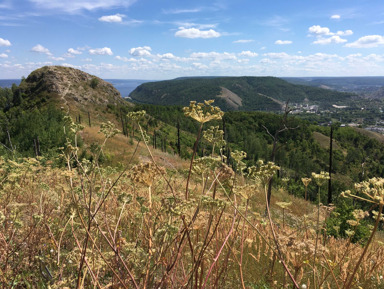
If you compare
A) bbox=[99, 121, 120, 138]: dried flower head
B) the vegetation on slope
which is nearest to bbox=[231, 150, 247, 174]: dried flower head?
the vegetation on slope

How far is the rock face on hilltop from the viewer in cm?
6525

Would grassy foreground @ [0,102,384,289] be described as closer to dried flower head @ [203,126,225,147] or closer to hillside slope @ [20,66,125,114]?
dried flower head @ [203,126,225,147]

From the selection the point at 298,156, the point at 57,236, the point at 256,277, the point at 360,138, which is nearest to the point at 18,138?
the point at 57,236

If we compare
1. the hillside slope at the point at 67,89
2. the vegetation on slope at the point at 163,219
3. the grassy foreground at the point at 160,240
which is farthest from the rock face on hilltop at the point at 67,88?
the grassy foreground at the point at 160,240

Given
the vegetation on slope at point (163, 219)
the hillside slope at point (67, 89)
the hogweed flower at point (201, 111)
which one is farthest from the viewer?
the hillside slope at point (67, 89)

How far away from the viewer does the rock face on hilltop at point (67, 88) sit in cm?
6525

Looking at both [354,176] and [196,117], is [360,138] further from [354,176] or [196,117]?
[196,117]

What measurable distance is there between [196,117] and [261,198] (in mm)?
Answer: 14058

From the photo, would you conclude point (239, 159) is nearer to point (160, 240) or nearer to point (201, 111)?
point (201, 111)

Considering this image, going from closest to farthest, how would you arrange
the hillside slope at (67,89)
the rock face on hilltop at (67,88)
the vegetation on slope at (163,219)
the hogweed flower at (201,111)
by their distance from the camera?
the vegetation on slope at (163,219) → the hogweed flower at (201,111) → the hillside slope at (67,89) → the rock face on hilltop at (67,88)

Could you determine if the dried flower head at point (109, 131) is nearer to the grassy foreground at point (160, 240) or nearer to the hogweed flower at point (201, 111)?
the grassy foreground at point (160, 240)

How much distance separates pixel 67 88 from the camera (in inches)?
2756

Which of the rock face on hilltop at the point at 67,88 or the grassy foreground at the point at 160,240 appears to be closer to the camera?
the grassy foreground at the point at 160,240

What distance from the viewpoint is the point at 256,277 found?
3326 mm
